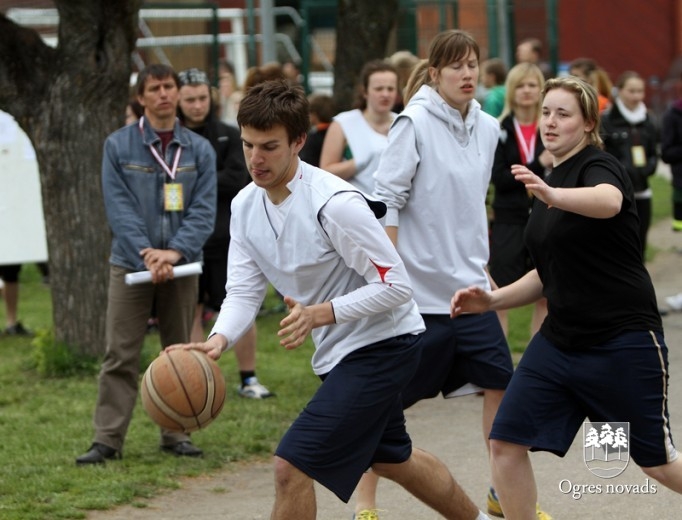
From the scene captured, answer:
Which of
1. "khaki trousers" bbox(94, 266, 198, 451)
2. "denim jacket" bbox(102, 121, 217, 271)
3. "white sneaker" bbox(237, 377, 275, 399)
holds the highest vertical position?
"denim jacket" bbox(102, 121, 217, 271)

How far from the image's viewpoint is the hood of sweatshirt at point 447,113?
614 cm

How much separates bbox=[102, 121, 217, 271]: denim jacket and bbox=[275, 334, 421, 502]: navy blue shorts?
2.52m

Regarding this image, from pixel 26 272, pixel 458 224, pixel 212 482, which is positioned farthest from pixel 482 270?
pixel 26 272

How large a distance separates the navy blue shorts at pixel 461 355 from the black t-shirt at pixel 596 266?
1.04m

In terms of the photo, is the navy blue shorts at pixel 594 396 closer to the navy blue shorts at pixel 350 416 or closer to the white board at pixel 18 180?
the navy blue shorts at pixel 350 416

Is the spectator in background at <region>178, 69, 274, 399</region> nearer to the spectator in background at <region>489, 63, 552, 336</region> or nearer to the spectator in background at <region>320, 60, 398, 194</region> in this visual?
the spectator in background at <region>320, 60, 398, 194</region>

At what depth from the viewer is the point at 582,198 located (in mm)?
4691

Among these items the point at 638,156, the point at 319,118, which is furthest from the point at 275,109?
the point at 638,156

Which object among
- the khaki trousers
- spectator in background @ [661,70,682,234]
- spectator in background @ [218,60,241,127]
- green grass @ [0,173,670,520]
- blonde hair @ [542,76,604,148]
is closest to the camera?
blonde hair @ [542,76,604,148]

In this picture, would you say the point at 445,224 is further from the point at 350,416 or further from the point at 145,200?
the point at 145,200

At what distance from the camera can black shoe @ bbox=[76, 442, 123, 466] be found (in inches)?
282

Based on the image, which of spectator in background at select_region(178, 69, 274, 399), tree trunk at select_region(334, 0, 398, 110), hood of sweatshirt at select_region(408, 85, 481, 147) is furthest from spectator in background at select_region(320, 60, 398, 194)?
tree trunk at select_region(334, 0, 398, 110)

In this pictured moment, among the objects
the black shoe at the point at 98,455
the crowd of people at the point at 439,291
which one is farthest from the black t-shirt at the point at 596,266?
the black shoe at the point at 98,455

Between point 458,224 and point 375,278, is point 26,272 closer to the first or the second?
point 458,224
